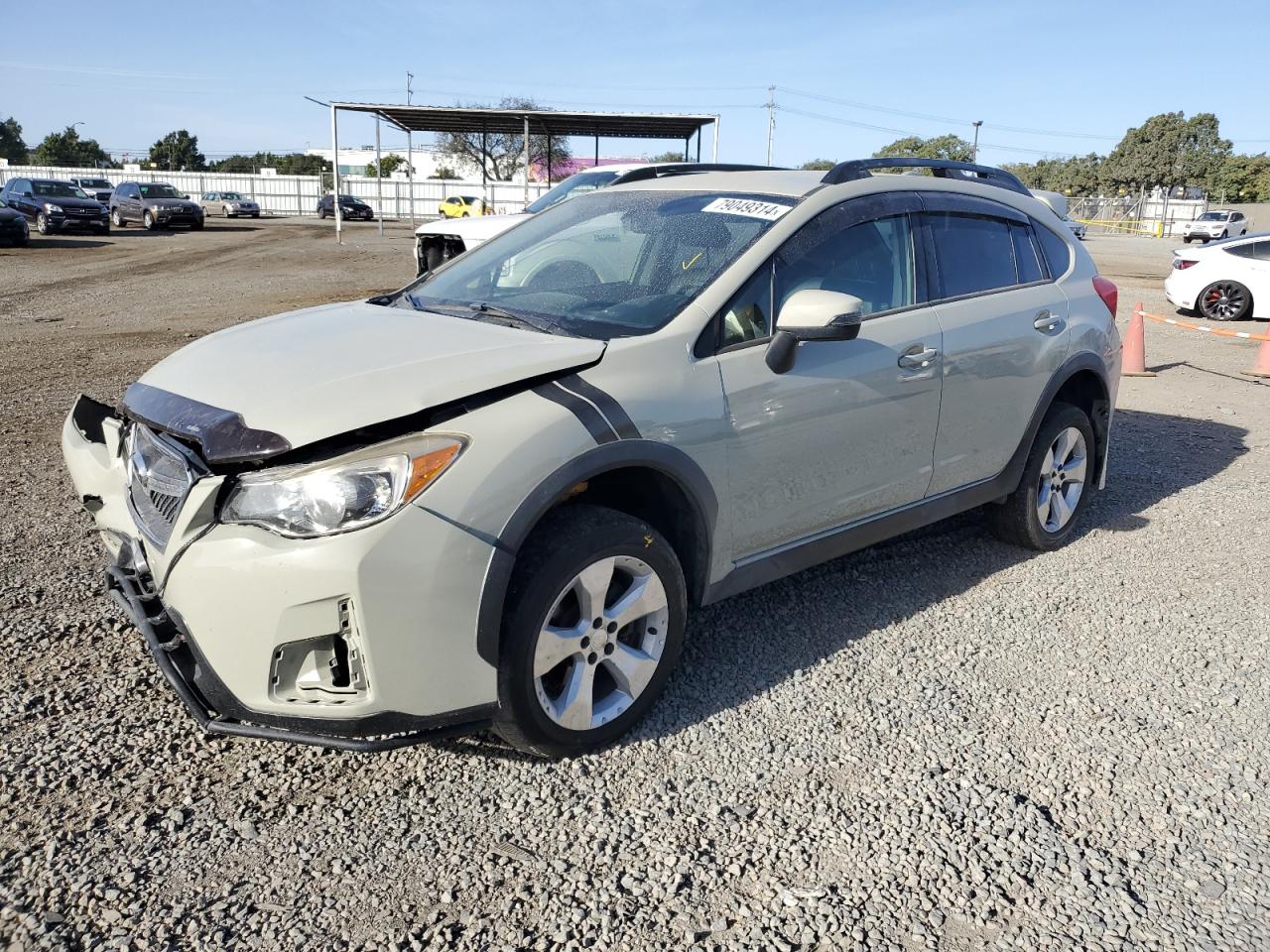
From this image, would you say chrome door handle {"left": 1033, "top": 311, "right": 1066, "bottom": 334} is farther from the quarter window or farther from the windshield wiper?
the windshield wiper

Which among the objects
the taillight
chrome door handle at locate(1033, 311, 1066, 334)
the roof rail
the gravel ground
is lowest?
the gravel ground

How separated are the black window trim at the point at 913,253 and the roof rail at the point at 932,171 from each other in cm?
13

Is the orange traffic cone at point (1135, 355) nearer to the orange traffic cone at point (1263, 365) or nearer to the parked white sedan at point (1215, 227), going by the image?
the orange traffic cone at point (1263, 365)

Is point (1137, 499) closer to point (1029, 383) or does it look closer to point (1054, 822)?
point (1029, 383)

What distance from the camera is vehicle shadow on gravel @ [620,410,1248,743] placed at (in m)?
3.55

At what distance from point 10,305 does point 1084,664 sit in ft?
48.2

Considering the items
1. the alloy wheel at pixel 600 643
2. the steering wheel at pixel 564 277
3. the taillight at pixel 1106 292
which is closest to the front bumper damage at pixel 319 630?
the alloy wheel at pixel 600 643

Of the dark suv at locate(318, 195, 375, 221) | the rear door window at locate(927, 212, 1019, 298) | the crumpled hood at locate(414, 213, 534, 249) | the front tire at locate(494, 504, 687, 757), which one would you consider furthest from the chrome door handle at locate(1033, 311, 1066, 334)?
the dark suv at locate(318, 195, 375, 221)

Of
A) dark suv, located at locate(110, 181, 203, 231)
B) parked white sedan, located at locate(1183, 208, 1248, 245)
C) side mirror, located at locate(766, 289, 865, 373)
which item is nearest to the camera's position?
side mirror, located at locate(766, 289, 865, 373)

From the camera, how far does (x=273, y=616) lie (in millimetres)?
2516

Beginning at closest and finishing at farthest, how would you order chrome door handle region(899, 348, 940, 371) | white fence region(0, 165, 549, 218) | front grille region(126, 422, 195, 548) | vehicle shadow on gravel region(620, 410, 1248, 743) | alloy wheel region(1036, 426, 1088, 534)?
front grille region(126, 422, 195, 548)
vehicle shadow on gravel region(620, 410, 1248, 743)
chrome door handle region(899, 348, 940, 371)
alloy wheel region(1036, 426, 1088, 534)
white fence region(0, 165, 549, 218)

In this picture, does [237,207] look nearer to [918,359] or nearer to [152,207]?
[152,207]

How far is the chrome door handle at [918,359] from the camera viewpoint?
392 cm

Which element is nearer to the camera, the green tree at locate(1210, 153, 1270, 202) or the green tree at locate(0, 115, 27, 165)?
the green tree at locate(1210, 153, 1270, 202)
